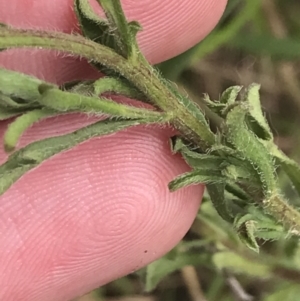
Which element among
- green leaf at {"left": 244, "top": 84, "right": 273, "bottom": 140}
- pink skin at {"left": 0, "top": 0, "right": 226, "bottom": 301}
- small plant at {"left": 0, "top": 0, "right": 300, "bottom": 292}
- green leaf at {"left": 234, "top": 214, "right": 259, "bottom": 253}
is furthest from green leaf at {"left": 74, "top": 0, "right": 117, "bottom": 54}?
green leaf at {"left": 234, "top": 214, "right": 259, "bottom": 253}

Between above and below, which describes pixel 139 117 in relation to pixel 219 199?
above

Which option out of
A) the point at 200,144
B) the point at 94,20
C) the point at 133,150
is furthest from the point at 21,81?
the point at 133,150

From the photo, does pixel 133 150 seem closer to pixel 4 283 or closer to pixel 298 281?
pixel 4 283

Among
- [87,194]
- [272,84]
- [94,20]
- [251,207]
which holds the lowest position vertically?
[251,207]

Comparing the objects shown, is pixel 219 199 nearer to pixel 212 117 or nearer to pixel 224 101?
pixel 224 101

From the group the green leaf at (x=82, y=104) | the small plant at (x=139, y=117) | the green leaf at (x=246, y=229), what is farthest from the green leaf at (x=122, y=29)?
the green leaf at (x=246, y=229)

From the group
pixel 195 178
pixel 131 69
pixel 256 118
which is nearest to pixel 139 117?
pixel 131 69
